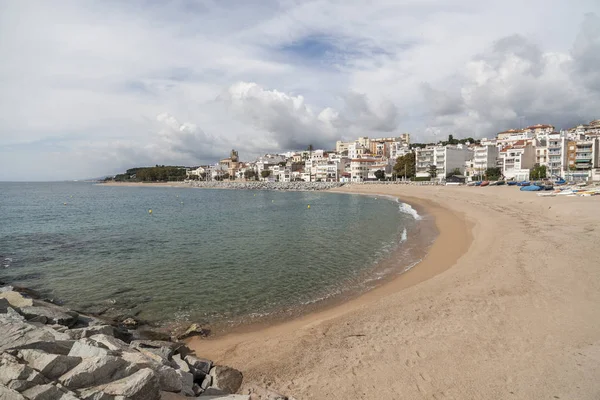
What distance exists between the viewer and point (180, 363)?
7043 millimetres

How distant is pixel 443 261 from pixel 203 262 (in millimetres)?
→ 12689

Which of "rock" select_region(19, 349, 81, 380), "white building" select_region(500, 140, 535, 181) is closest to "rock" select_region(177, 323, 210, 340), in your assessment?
"rock" select_region(19, 349, 81, 380)

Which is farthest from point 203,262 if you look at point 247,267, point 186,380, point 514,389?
point 514,389

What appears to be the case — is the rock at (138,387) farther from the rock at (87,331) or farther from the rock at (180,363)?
the rock at (87,331)

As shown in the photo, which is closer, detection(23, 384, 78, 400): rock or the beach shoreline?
detection(23, 384, 78, 400): rock

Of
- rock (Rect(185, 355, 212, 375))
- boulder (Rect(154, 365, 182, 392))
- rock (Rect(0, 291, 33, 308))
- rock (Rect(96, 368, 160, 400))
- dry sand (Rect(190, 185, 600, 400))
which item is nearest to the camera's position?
rock (Rect(96, 368, 160, 400))

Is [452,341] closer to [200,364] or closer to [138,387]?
[200,364]

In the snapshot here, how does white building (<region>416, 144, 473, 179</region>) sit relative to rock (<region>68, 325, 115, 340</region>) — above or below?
above

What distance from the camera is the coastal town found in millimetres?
78700

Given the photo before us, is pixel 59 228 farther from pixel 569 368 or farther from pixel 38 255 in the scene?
pixel 569 368

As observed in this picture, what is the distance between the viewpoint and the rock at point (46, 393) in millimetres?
4418

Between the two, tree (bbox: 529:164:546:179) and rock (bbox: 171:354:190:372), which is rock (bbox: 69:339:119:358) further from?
tree (bbox: 529:164:546:179)

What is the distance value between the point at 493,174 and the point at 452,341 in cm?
9291

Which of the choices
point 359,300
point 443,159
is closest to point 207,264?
point 359,300
